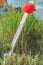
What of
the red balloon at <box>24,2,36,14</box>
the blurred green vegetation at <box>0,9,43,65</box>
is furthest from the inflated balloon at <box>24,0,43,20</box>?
the blurred green vegetation at <box>0,9,43,65</box>

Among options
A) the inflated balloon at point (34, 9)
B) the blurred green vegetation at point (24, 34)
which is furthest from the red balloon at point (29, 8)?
the blurred green vegetation at point (24, 34)

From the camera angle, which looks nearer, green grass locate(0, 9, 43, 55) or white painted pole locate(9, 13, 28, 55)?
white painted pole locate(9, 13, 28, 55)

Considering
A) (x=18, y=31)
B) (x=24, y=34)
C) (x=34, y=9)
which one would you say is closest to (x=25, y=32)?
(x=24, y=34)

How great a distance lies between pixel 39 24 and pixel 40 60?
66cm

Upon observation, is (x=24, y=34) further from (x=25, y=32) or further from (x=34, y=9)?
(x=34, y=9)

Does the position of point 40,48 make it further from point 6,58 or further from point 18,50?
point 6,58

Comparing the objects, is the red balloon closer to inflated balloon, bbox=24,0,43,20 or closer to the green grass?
inflated balloon, bbox=24,0,43,20

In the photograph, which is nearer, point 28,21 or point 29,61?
point 29,61

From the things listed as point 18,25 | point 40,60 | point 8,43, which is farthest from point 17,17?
point 40,60

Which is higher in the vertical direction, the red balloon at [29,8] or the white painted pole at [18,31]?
the red balloon at [29,8]

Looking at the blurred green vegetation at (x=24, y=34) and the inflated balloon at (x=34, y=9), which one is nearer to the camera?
the inflated balloon at (x=34, y=9)

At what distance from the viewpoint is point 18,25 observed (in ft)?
11.7

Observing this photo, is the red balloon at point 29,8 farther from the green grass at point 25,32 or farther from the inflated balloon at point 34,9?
the green grass at point 25,32

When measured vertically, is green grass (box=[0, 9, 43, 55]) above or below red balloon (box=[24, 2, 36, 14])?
below
